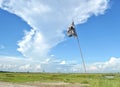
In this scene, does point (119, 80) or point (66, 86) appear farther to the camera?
point (66, 86)

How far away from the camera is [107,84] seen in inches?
794

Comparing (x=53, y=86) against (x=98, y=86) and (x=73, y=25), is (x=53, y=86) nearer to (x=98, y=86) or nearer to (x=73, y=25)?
(x=73, y=25)

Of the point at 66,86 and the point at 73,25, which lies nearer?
the point at 73,25

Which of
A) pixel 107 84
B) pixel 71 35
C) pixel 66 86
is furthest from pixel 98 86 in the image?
pixel 66 86

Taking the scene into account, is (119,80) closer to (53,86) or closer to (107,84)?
(107,84)

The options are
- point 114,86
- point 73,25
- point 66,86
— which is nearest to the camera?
point 114,86

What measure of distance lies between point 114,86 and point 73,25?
576 inches

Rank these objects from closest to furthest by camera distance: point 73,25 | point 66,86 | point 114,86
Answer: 1. point 114,86
2. point 73,25
3. point 66,86

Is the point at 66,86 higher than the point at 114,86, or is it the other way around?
the point at 66,86

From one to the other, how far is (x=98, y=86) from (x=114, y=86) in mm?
1014

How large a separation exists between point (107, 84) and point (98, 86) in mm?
611

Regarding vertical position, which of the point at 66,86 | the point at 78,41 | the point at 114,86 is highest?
the point at 78,41

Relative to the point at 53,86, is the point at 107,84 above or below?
below

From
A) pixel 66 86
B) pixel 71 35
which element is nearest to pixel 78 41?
pixel 71 35
